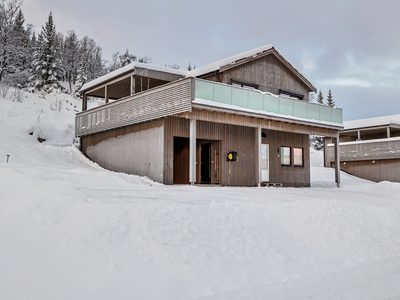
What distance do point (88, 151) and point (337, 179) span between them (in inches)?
603

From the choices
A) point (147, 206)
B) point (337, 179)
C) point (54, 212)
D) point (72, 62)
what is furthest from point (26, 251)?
point (72, 62)

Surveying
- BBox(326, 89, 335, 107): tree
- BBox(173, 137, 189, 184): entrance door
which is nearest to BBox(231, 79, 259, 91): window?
BBox(173, 137, 189, 184): entrance door

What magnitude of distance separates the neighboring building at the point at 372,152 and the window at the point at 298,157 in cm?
1068

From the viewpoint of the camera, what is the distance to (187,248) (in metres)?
6.43

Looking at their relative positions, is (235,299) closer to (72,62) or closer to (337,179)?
(337,179)

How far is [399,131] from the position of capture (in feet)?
117

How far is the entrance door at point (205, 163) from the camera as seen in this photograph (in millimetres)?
19859

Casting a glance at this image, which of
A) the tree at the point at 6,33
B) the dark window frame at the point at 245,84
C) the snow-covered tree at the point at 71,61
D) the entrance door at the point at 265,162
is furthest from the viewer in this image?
the snow-covered tree at the point at 71,61

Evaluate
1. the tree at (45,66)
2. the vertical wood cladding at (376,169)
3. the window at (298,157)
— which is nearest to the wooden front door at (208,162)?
the window at (298,157)

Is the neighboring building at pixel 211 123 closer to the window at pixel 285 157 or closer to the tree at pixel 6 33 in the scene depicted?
the window at pixel 285 157

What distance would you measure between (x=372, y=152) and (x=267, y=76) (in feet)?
47.7

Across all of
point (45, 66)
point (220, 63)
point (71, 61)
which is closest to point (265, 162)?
point (220, 63)

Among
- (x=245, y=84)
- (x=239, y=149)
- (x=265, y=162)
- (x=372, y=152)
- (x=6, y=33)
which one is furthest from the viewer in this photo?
(x=6, y=33)

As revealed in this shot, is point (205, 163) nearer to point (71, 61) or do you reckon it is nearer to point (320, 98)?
point (71, 61)
